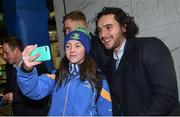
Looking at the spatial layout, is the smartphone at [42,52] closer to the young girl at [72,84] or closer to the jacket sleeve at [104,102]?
the young girl at [72,84]

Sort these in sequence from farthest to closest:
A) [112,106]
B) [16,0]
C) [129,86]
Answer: [16,0], [112,106], [129,86]

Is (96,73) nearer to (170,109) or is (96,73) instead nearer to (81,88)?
(81,88)

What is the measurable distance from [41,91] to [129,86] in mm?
560

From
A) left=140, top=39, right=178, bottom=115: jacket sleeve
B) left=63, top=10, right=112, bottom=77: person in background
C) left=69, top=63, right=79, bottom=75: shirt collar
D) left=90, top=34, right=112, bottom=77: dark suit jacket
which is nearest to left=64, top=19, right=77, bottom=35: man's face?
left=63, top=10, right=112, bottom=77: person in background

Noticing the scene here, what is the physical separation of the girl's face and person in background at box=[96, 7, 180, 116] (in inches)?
6.7

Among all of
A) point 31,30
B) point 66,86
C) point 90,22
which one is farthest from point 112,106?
point 31,30

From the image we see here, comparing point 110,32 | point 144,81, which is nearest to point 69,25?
point 110,32

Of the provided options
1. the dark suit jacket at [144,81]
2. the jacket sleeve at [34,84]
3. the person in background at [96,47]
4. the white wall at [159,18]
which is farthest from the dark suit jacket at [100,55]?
the white wall at [159,18]

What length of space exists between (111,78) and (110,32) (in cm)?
31

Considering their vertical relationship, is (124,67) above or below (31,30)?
below

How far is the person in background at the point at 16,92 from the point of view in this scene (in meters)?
2.64

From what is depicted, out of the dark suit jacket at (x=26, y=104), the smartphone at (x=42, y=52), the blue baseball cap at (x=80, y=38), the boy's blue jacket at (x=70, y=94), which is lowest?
the dark suit jacket at (x=26, y=104)

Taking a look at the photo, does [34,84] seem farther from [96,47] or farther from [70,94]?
[96,47]

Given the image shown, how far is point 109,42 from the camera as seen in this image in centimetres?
200
